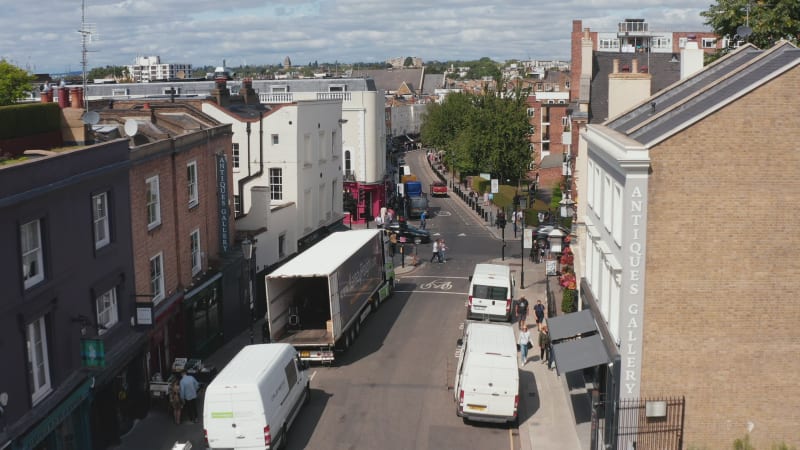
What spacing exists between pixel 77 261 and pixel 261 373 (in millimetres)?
5267

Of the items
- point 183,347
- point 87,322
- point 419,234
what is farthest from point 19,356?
point 419,234

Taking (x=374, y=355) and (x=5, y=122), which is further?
(x=374, y=355)

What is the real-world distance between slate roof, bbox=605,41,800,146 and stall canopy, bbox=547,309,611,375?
585 centimetres

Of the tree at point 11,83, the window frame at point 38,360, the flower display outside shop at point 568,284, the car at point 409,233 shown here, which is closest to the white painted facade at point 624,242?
the flower display outside shop at point 568,284

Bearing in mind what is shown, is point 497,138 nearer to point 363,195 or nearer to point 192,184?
point 363,195

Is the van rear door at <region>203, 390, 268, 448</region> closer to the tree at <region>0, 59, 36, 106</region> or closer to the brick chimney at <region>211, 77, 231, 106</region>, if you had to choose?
the tree at <region>0, 59, 36, 106</region>

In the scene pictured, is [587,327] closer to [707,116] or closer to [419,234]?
[707,116]

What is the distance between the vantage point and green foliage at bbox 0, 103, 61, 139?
73.6ft

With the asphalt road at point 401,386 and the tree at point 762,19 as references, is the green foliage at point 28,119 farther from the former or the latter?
the tree at point 762,19

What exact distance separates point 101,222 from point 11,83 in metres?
11.5

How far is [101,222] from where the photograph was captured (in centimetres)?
2373

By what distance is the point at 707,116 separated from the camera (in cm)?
2028

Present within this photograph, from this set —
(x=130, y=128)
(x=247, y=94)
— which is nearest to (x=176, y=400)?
(x=130, y=128)

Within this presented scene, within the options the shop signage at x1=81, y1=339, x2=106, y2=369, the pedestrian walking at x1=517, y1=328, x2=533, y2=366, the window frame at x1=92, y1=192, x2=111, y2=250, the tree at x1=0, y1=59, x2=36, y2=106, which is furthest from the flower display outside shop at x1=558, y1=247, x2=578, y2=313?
the tree at x1=0, y1=59, x2=36, y2=106
